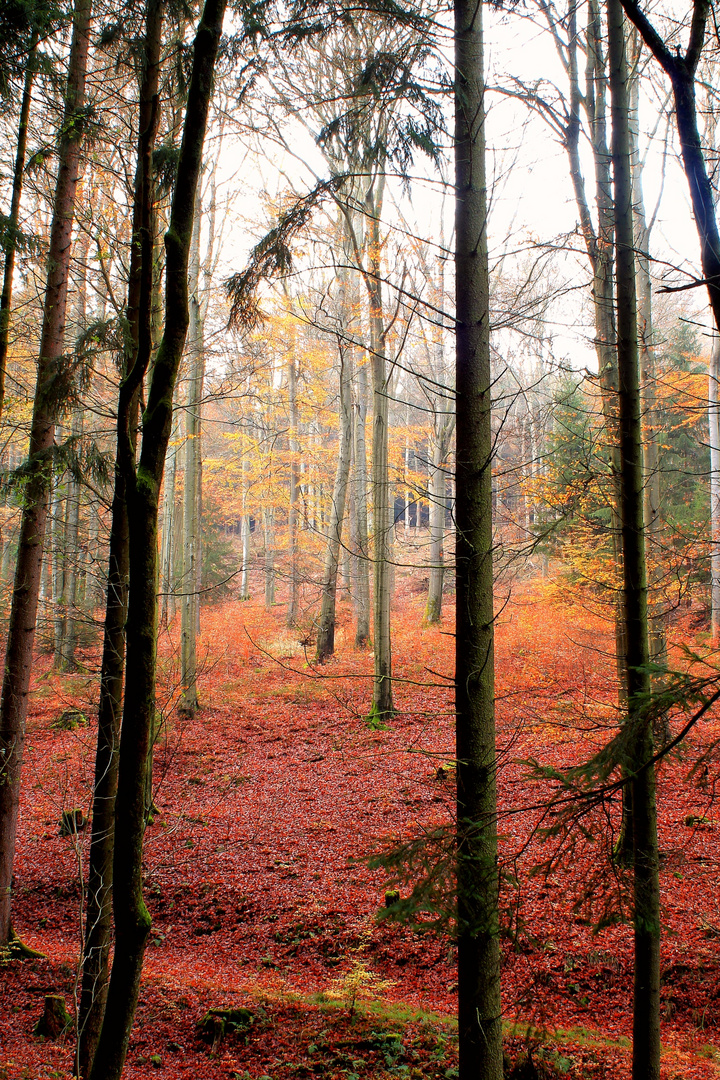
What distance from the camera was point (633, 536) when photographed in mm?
4598

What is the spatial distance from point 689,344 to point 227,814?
18.1 meters

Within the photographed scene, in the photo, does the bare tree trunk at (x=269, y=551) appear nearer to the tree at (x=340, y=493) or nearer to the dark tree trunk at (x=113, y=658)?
the tree at (x=340, y=493)

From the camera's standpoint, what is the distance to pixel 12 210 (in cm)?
559

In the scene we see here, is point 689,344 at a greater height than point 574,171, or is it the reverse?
point 689,344

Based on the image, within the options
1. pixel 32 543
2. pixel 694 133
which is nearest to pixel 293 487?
pixel 32 543

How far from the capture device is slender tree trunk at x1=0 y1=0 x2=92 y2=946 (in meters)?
5.63

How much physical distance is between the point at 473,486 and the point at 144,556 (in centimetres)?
184

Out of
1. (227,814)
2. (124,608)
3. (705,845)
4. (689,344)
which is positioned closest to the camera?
(124,608)

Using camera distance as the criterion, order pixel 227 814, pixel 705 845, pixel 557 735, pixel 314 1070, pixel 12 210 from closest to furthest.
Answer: pixel 314 1070
pixel 12 210
pixel 705 845
pixel 227 814
pixel 557 735

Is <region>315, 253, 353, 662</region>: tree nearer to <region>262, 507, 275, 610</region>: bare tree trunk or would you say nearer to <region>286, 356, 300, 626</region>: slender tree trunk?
<region>286, 356, 300, 626</region>: slender tree trunk

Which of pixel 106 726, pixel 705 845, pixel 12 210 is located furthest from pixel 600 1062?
pixel 12 210

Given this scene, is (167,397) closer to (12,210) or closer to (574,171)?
(12,210)

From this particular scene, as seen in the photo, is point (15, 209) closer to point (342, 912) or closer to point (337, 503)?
point (342, 912)

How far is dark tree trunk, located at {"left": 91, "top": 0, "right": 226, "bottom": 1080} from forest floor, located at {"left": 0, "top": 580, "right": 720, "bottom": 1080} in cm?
70
